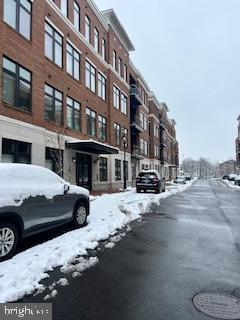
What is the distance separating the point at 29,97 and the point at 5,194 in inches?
432

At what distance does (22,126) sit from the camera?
1470 centimetres

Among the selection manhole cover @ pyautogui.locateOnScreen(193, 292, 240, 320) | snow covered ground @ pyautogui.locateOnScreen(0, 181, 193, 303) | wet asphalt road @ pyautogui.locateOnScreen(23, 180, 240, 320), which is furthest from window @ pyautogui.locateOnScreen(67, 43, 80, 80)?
manhole cover @ pyautogui.locateOnScreen(193, 292, 240, 320)

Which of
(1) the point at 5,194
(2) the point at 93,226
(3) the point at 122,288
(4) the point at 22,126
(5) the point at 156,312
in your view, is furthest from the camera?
(4) the point at 22,126

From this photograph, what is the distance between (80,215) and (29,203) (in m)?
2.67

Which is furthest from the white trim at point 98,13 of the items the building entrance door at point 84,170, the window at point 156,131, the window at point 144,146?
the window at point 156,131

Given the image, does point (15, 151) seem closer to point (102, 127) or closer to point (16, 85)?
point (16, 85)

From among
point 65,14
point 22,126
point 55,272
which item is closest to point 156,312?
point 55,272

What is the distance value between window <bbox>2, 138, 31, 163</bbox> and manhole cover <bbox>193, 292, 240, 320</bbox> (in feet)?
38.6

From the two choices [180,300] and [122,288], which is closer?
[180,300]

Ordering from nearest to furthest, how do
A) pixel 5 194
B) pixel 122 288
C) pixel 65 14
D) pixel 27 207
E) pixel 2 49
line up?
pixel 122 288, pixel 5 194, pixel 27 207, pixel 2 49, pixel 65 14

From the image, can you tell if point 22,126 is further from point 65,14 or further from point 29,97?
point 65,14

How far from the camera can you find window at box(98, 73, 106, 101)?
26347mm

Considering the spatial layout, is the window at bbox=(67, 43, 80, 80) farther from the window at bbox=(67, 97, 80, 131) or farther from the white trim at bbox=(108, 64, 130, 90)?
the white trim at bbox=(108, 64, 130, 90)

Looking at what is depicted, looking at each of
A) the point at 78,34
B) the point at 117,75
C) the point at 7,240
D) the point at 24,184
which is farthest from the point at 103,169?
the point at 7,240
